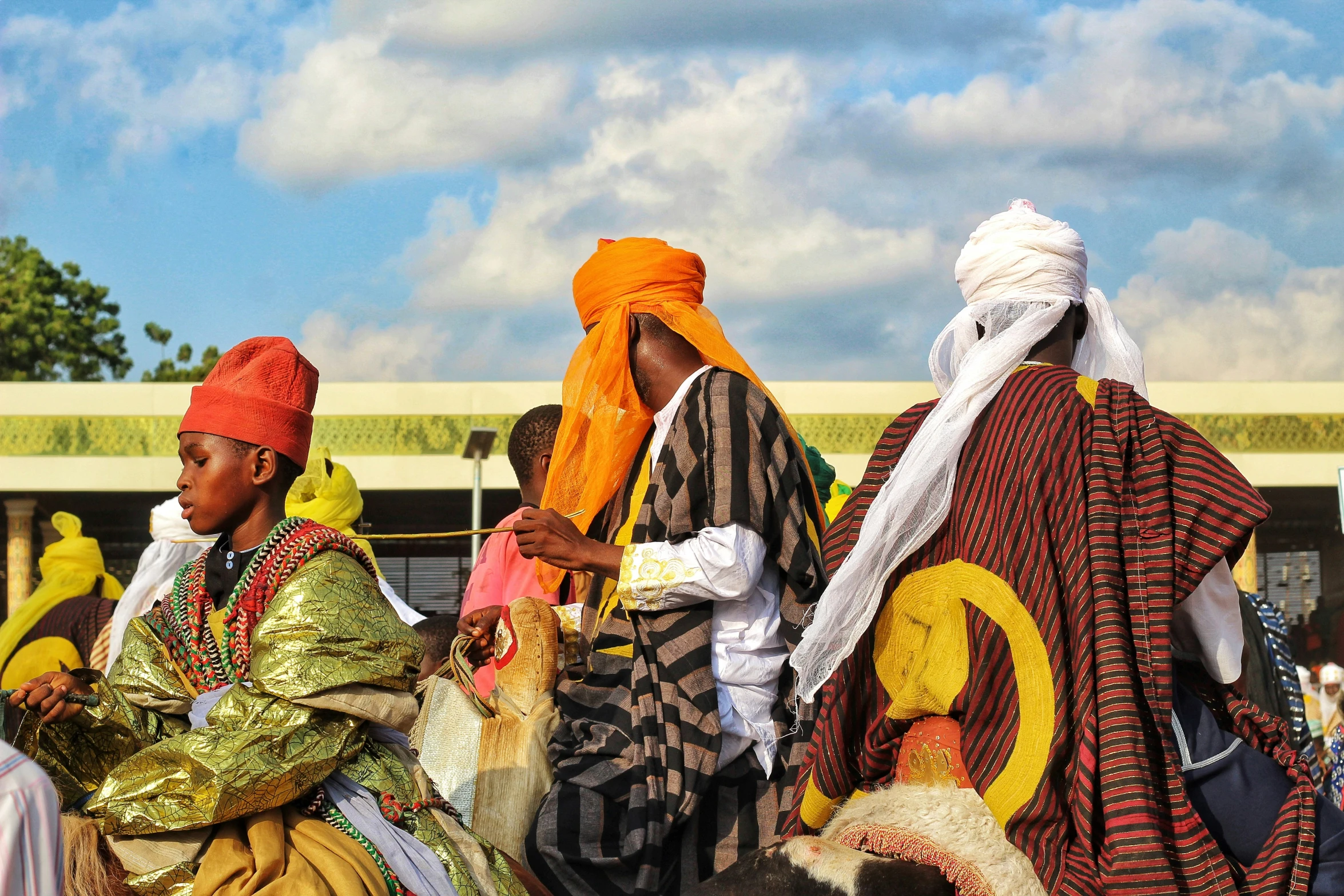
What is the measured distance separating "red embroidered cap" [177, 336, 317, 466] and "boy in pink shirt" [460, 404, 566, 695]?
1.93 m

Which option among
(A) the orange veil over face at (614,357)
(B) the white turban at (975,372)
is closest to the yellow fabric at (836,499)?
(A) the orange veil over face at (614,357)

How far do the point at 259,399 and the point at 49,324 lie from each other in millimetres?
40856

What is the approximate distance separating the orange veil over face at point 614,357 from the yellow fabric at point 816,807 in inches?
45.2

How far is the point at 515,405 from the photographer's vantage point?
22531mm

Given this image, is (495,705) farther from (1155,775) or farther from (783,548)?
(1155,775)

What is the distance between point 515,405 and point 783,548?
19.1 metres

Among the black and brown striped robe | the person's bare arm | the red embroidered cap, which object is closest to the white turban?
the black and brown striped robe

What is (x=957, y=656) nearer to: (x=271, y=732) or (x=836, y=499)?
(x=271, y=732)

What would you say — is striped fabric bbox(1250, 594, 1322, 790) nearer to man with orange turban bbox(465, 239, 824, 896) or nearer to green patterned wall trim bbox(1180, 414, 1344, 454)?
man with orange turban bbox(465, 239, 824, 896)

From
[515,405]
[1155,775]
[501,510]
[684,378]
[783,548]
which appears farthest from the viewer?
[501,510]

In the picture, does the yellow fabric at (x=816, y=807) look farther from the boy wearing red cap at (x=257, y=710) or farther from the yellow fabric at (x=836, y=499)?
the yellow fabric at (x=836, y=499)

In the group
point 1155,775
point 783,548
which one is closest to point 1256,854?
point 1155,775

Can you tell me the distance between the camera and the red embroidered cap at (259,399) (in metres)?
3.16

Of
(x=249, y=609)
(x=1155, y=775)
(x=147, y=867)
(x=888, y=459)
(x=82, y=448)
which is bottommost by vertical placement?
(x=147, y=867)
